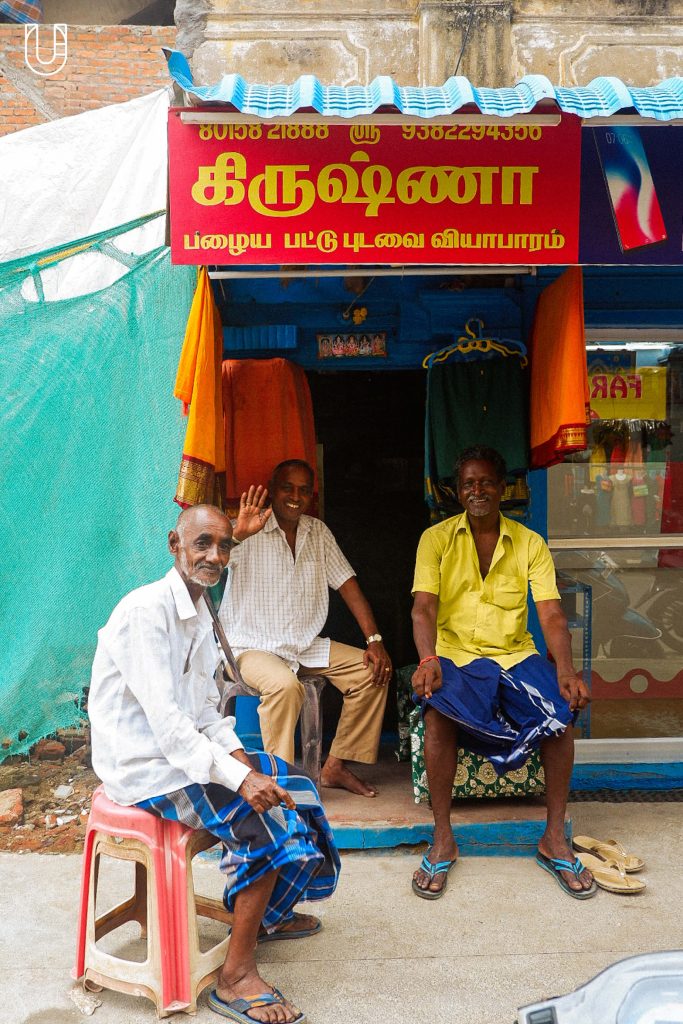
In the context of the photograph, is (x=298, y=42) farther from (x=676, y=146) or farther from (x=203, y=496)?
(x=203, y=496)

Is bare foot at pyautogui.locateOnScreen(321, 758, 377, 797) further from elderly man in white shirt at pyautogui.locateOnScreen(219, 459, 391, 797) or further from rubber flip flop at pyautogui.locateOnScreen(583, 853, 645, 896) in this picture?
rubber flip flop at pyautogui.locateOnScreen(583, 853, 645, 896)

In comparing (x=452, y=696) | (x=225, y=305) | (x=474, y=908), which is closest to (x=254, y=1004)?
(x=474, y=908)

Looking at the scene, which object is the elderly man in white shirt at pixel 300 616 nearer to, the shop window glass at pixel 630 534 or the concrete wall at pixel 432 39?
the shop window glass at pixel 630 534

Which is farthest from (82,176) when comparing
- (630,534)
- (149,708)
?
(630,534)

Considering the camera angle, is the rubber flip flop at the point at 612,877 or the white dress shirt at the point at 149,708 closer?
the white dress shirt at the point at 149,708

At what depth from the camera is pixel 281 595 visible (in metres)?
4.28

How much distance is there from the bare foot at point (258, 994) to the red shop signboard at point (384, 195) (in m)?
2.26

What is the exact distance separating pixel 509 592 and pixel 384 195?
1709 millimetres

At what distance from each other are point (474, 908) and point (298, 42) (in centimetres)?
433

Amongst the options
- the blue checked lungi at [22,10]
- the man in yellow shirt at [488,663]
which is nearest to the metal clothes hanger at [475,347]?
the man in yellow shirt at [488,663]

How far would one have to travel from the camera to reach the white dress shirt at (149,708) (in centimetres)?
264

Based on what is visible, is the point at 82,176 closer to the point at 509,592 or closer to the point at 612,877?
the point at 509,592

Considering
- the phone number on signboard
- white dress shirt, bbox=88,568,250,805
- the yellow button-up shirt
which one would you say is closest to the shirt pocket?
the yellow button-up shirt

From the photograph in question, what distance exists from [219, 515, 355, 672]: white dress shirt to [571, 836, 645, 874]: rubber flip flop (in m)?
1.32
